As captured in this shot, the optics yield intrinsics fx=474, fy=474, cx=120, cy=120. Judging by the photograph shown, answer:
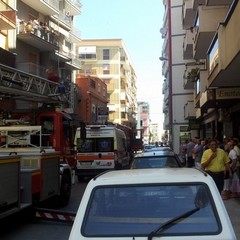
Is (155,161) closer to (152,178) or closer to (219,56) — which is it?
(219,56)

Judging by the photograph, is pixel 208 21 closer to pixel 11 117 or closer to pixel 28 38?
pixel 11 117

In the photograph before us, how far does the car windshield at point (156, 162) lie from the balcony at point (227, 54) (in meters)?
3.03

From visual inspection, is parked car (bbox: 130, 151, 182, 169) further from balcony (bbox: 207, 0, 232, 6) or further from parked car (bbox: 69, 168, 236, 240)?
balcony (bbox: 207, 0, 232, 6)

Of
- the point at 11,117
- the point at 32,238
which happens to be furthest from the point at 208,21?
the point at 32,238

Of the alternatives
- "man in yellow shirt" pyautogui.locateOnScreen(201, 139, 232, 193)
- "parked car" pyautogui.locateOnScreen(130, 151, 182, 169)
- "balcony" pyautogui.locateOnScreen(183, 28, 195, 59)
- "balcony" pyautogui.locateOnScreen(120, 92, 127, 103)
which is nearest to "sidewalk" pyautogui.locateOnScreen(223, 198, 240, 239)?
"man in yellow shirt" pyautogui.locateOnScreen(201, 139, 232, 193)

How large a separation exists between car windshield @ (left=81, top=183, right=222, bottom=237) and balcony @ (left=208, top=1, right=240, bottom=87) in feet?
25.0

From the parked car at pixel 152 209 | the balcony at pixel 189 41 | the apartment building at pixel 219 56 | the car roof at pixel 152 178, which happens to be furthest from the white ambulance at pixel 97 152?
the parked car at pixel 152 209

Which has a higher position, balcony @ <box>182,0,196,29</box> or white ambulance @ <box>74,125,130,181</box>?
balcony @ <box>182,0,196,29</box>

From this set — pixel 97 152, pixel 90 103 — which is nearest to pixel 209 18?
pixel 97 152

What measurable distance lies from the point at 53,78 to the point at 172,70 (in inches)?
1663

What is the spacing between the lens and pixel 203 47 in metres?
24.9

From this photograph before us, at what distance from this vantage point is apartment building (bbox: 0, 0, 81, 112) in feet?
93.6

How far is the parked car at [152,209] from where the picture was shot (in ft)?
12.4

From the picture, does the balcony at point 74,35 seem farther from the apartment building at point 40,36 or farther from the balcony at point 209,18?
the balcony at point 209,18
